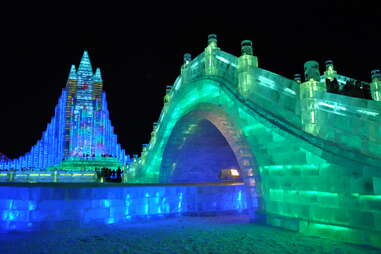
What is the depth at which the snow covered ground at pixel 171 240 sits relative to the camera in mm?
7469

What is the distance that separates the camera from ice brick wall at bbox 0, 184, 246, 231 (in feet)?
33.2

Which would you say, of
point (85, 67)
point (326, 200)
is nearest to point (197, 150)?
point (326, 200)

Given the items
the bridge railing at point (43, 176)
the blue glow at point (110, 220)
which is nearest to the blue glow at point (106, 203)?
the blue glow at point (110, 220)

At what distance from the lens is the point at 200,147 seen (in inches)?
731

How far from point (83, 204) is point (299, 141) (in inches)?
273

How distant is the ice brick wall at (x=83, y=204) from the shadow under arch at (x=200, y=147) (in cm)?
306

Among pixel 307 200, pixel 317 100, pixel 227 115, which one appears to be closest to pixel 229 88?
pixel 227 115

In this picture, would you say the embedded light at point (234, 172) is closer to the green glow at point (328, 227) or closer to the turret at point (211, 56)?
the turret at point (211, 56)

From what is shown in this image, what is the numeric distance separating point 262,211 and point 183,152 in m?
8.53

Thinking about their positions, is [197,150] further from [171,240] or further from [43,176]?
[43,176]

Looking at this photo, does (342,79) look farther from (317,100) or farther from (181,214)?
(181,214)

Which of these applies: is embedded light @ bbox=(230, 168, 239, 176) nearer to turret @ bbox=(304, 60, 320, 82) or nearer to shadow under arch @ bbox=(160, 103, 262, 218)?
shadow under arch @ bbox=(160, 103, 262, 218)

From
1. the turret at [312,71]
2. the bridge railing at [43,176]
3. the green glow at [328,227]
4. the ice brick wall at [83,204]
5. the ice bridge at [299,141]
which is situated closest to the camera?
the ice bridge at [299,141]

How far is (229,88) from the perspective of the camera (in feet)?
38.6
